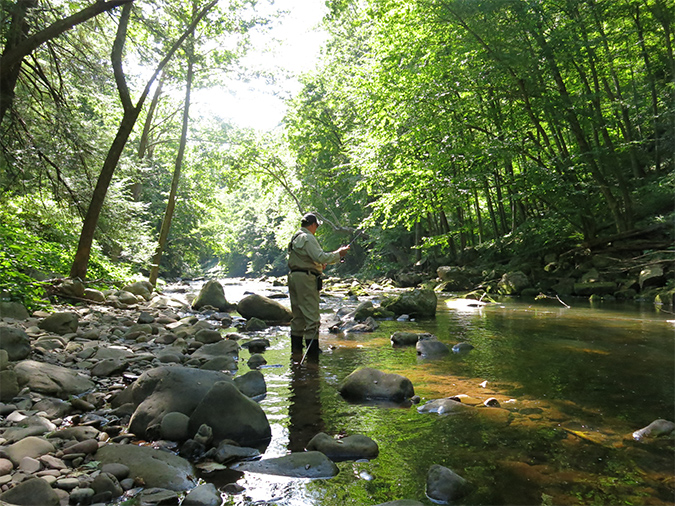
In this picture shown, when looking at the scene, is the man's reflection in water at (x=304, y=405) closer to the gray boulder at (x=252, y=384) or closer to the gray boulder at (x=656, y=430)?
the gray boulder at (x=252, y=384)

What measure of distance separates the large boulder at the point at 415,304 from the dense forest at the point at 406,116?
5.74m

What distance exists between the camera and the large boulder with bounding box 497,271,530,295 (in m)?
15.4

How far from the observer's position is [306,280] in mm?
6445

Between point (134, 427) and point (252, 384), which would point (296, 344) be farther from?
point (134, 427)

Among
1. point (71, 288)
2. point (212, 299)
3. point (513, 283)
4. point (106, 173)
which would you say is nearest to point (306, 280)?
point (71, 288)

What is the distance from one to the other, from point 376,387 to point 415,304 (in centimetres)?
646

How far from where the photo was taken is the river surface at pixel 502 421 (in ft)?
8.45

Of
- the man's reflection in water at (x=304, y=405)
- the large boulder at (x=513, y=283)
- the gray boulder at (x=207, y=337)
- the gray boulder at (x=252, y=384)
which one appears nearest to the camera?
the man's reflection in water at (x=304, y=405)

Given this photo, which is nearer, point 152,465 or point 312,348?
point 152,465

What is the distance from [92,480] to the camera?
2.47 meters

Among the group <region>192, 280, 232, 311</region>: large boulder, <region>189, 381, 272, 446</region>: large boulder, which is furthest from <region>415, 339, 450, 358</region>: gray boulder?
→ <region>192, 280, 232, 311</region>: large boulder

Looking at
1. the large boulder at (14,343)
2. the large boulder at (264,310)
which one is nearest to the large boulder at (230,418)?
the large boulder at (14,343)

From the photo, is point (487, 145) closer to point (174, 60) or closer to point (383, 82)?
point (383, 82)

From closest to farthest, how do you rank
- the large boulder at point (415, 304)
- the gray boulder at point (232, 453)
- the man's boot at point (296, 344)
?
the gray boulder at point (232, 453) < the man's boot at point (296, 344) < the large boulder at point (415, 304)
